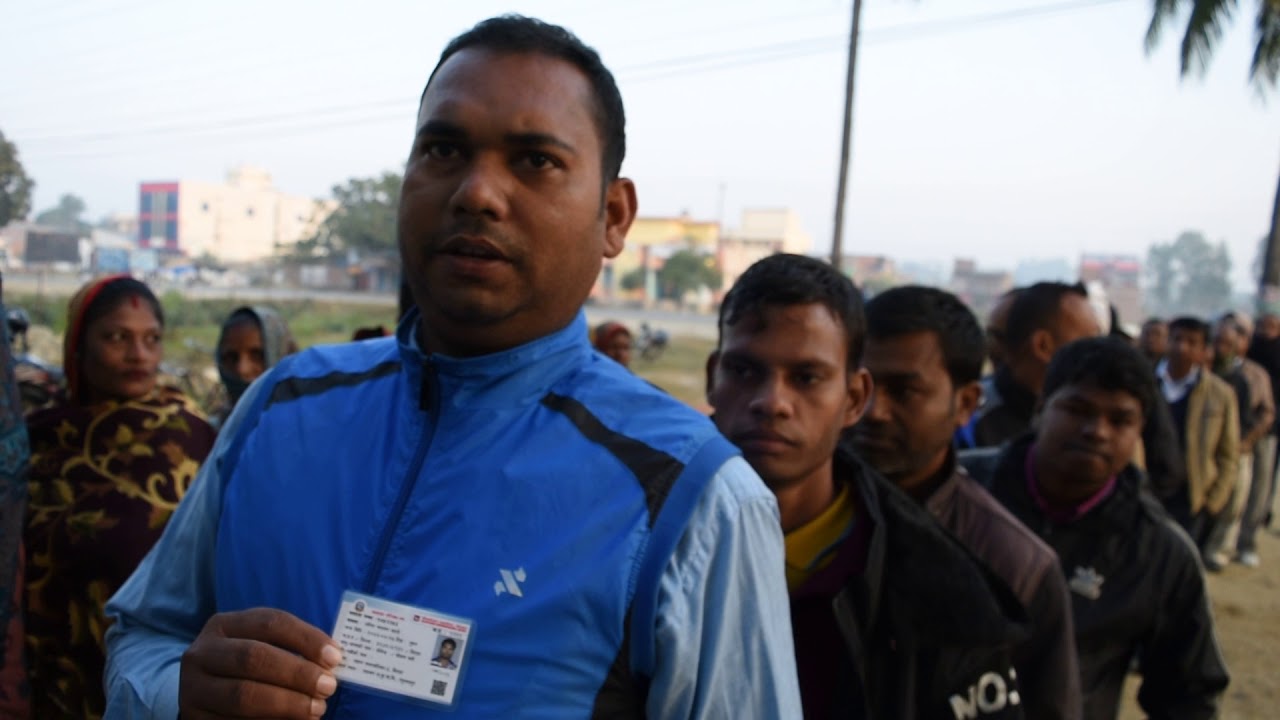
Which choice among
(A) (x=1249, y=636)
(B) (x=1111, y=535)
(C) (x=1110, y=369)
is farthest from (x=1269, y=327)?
(B) (x=1111, y=535)

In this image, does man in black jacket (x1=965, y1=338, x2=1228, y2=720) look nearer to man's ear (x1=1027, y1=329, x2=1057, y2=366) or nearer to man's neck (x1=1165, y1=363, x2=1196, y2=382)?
man's ear (x1=1027, y1=329, x2=1057, y2=366)

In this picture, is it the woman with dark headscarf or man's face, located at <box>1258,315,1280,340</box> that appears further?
man's face, located at <box>1258,315,1280,340</box>

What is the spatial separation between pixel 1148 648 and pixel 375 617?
2.12 m

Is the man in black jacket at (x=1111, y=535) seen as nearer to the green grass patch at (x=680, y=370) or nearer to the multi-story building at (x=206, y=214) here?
the green grass patch at (x=680, y=370)

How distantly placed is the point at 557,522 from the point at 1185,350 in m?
6.96

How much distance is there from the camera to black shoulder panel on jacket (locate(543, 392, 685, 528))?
1133mm

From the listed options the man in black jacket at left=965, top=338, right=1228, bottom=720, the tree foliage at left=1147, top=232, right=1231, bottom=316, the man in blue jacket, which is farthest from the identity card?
the tree foliage at left=1147, top=232, right=1231, bottom=316

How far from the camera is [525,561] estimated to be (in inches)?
44.3

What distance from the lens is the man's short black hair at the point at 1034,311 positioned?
13.0 ft

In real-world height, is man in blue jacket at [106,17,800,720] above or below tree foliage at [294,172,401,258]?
below

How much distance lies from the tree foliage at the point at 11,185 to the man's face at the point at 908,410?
976 cm

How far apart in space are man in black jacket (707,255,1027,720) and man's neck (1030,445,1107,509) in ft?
2.94

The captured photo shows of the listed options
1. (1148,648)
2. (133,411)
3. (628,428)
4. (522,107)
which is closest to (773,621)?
(628,428)

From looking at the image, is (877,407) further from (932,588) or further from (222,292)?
(222,292)
